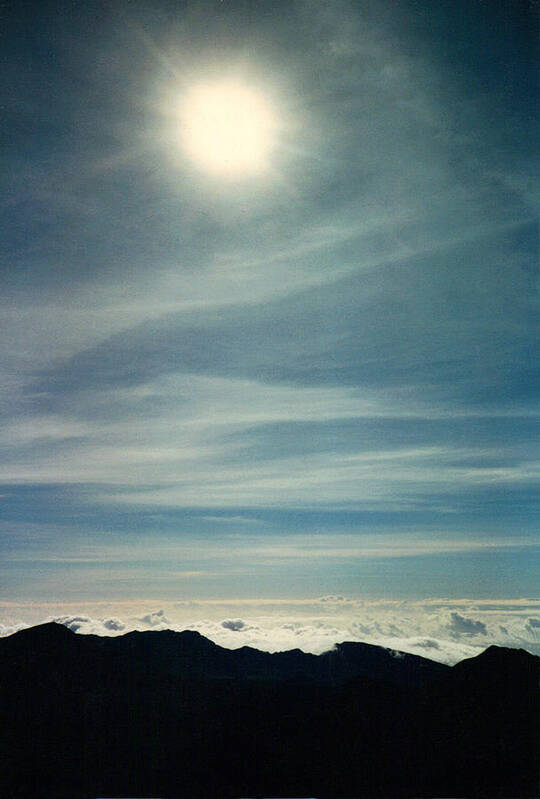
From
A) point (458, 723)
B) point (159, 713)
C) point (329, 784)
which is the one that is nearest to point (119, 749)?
point (159, 713)

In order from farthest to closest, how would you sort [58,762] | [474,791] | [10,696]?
[10,696] < [58,762] < [474,791]

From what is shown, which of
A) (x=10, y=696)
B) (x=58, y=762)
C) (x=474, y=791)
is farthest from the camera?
(x=10, y=696)

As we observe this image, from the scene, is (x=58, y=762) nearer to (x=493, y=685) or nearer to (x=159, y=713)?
(x=159, y=713)

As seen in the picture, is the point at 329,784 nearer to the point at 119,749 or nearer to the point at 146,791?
the point at 146,791

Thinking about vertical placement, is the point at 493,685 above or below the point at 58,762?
above

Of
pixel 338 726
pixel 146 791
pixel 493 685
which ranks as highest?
pixel 493 685

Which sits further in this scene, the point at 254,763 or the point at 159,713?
the point at 159,713
